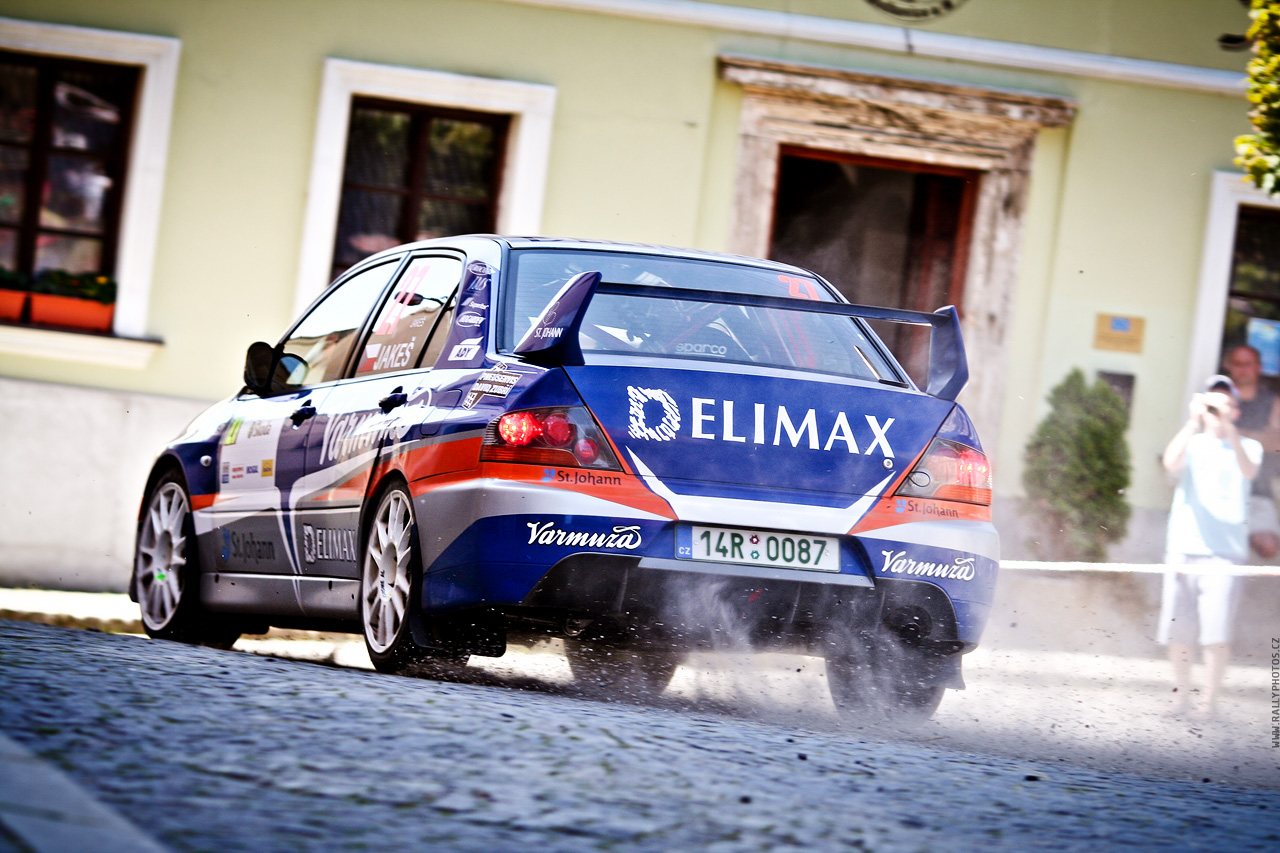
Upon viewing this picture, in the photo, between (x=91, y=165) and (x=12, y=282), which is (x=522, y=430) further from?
(x=91, y=165)

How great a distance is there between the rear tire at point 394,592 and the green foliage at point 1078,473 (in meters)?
8.23

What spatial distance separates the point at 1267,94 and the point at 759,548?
5.15 m

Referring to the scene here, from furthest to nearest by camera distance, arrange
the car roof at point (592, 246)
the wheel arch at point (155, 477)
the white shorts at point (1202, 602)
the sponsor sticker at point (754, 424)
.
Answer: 1. the white shorts at point (1202, 602)
2. the wheel arch at point (155, 477)
3. the car roof at point (592, 246)
4. the sponsor sticker at point (754, 424)

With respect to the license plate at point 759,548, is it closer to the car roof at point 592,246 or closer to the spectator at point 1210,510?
the car roof at point 592,246

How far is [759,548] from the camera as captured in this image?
16.9 ft

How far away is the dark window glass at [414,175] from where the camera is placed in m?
13.2

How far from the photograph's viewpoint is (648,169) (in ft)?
43.0

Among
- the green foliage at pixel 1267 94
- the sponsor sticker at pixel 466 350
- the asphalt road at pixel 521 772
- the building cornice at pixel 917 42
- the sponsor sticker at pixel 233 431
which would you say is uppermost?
the building cornice at pixel 917 42

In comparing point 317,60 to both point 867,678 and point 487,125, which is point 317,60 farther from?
point 867,678

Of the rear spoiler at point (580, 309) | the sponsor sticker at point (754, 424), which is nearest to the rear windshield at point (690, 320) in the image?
the rear spoiler at point (580, 309)

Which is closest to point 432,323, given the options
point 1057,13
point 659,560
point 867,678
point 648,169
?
point 659,560

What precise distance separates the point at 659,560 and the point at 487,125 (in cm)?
886

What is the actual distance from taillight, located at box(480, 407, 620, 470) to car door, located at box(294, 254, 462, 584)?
0.48 meters

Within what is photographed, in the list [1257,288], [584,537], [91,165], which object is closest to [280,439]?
[584,537]
